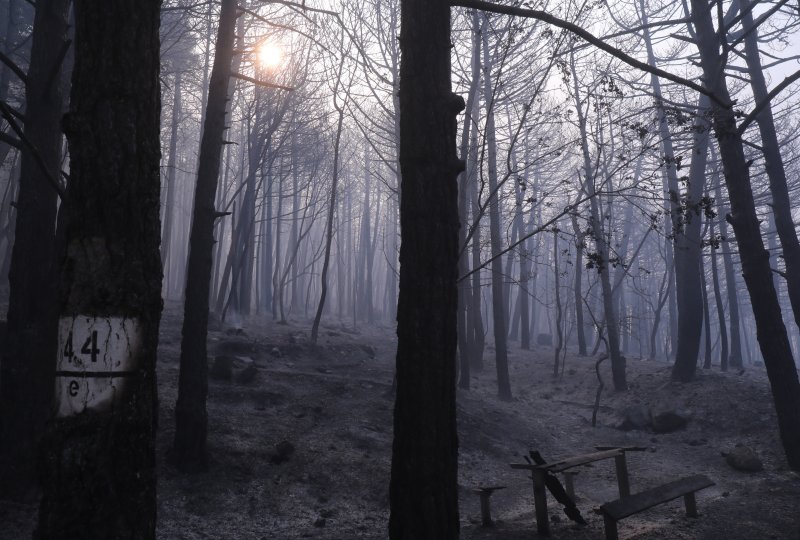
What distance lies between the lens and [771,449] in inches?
410

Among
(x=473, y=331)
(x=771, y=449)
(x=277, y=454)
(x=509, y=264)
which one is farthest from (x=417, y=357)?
(x=509, y=264)

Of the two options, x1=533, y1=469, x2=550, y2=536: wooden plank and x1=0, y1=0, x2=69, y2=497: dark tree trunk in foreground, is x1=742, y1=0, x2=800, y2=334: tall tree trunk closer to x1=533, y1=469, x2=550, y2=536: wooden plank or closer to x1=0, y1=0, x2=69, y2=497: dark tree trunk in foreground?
x1=533, y1=469, x2=550, y2=536: wooden plank

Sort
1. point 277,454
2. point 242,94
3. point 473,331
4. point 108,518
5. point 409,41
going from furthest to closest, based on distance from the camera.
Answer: point 242,94, point 473,331, point 277,454, point 409,41, point 108,518

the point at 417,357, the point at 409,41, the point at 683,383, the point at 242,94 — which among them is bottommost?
the point at 683,383

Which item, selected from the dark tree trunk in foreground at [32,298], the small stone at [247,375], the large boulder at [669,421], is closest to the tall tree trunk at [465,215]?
the large boulder at [669,421]

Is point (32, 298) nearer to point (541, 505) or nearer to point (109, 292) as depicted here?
point (109, 292)

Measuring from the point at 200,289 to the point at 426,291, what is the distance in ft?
15.3

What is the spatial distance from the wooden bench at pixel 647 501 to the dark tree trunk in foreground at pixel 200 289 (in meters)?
4.92

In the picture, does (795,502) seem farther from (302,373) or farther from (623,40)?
(623,40)

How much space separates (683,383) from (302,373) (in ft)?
31.2

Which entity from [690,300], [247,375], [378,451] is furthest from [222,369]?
[690,300]

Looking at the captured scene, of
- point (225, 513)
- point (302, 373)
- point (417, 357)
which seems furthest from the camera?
point (302, 373)

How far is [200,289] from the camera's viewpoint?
775 centimetres

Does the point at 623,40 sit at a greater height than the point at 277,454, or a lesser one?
greater
